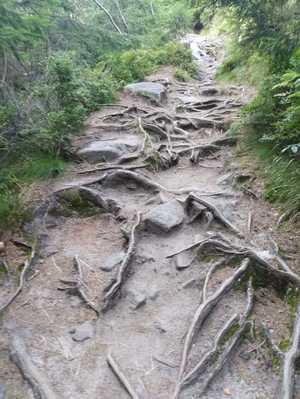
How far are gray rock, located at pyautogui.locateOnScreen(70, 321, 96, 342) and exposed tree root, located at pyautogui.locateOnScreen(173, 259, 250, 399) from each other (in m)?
1.11

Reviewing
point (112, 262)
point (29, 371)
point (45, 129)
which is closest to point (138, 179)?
point (45, 129)

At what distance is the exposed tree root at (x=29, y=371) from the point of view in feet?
11.7

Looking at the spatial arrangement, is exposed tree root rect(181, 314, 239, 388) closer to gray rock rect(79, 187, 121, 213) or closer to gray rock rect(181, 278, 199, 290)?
gray rock rect(181, 278, 199, 290)

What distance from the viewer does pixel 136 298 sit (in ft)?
16.1

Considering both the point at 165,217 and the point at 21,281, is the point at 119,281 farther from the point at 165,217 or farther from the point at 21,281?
the point at 165,217

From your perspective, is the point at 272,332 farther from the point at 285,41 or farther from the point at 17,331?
the point at 285,41

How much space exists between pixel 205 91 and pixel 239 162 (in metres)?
6.75

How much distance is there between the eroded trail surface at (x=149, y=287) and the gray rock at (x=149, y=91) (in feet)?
13.5

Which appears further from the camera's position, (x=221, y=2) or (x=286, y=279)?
(x=221, y=2)

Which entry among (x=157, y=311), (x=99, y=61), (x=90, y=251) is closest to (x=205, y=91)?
(x=99, y=61)

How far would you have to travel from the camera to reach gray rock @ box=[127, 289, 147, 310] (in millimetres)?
4820

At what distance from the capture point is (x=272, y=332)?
13.6ft

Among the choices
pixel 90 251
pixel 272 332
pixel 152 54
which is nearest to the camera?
pixel 272 332

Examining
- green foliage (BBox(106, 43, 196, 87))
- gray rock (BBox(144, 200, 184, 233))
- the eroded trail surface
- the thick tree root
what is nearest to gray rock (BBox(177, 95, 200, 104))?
green foliage (BBox(106, 43, 196, 87))
